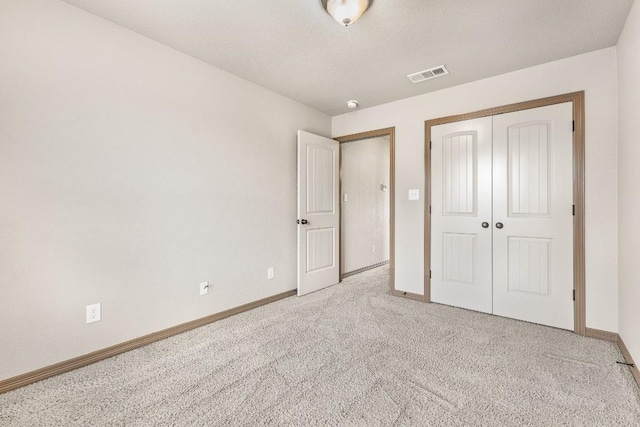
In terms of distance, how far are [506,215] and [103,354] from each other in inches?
142

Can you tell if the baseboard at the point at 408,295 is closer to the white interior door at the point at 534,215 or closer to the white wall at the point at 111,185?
the white interior door at the point at 534,215

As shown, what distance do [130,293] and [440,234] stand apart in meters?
3.03

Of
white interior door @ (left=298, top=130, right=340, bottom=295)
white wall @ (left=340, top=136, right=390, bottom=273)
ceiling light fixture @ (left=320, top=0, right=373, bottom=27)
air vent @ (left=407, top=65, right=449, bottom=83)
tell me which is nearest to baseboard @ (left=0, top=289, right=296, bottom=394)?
white interior door @ (left=298, top=130, right=340, bottom=295)

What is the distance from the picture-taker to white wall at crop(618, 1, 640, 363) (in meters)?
1.82

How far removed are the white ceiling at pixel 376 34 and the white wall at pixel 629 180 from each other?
245 mm

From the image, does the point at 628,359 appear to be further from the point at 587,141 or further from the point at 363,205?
the point at 363,205

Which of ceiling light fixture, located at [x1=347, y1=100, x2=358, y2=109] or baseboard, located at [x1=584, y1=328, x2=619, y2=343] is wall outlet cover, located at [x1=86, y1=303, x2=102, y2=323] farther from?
baseboard, located at [x1=584, y1=328, x2=619, y2=343]

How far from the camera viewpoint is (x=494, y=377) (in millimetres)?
1844

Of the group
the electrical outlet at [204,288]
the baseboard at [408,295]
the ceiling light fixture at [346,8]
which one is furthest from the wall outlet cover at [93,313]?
the baseboard at [408,295]

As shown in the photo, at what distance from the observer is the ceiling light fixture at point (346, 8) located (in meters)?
1.77

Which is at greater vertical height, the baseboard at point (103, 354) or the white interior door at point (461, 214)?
the white interior door at point (461, 214)

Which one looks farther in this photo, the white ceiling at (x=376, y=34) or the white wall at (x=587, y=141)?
the white wall at (x=587, y=141)

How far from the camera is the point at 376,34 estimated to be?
2.21 metres

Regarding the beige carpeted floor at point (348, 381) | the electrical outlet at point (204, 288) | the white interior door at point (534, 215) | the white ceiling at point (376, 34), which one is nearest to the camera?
the beige carpeted floor at point (348, 381)
